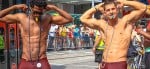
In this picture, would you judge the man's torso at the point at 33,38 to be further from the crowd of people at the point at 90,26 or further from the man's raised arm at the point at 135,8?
the man's raised arm at the point at 135,8

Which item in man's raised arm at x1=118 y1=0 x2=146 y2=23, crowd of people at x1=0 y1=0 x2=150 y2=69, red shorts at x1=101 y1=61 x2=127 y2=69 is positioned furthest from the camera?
man's raised arm at x1=118 y1=0 x2=146 y2=23

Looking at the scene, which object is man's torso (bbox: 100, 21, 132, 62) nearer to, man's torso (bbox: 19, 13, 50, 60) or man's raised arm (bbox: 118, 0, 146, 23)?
man's raised arm (bbox: 118, 0, 146, 23)

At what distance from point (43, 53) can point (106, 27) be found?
2.90 ft

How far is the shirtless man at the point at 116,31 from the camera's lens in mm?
5710

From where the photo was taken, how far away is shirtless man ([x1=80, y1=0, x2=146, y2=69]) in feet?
18.7

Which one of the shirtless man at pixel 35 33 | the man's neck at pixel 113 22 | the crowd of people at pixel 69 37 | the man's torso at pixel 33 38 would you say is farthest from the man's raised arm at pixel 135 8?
the crowd of people at pixel 69 37

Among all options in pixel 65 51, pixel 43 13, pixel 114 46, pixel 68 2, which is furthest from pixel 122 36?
pixel 68 2

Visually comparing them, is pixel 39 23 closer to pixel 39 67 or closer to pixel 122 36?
pixel 39 67

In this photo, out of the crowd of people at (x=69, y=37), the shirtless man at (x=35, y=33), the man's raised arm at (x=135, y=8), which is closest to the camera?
the man's raised arm at (x=135, y=8)

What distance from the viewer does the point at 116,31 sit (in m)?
5.85

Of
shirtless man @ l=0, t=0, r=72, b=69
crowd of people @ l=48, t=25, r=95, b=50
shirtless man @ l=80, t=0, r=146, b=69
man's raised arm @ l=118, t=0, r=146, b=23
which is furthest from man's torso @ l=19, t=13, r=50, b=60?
crowd of people @ l=48, t=25, r=95, b=50

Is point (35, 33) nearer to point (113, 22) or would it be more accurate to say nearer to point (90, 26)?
point (90, 26)

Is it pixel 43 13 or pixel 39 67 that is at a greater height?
pixel 43 13

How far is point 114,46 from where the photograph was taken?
5.81m
